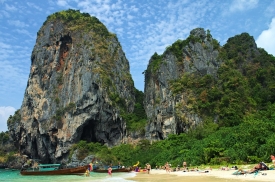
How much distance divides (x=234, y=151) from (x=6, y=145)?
55100 mm

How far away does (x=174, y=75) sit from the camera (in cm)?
4103

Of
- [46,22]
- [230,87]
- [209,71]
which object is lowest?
[230,87]

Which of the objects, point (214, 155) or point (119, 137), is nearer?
point (214, 155)

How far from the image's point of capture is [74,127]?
42.4 meters

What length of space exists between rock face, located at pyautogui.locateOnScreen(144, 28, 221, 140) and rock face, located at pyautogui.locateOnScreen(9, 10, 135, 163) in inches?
247

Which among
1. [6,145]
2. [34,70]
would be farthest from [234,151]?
[6,145]

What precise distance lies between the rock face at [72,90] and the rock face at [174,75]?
247 inches

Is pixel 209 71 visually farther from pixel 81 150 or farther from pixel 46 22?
pixel 46 22

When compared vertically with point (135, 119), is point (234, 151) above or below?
below

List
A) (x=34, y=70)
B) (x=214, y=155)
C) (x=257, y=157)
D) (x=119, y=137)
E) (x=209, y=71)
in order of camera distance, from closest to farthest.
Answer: (x=257, y=157) → (x=214, y=155) → (x=209, y=71) → (x=119, y=137) → (x=34, y=70)

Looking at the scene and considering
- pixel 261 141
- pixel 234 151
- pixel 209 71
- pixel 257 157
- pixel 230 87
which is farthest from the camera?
pixel 209 71

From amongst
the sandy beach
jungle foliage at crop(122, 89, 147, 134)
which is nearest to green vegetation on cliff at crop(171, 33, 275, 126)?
jungle foliage at crop(122, 89, 147, 134)

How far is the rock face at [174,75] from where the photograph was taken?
120ft

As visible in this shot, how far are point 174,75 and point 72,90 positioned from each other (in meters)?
18.0
